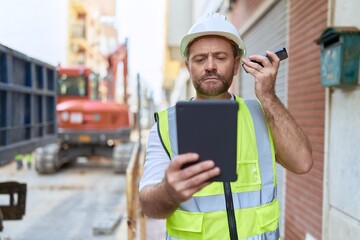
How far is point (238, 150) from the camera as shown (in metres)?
1.77

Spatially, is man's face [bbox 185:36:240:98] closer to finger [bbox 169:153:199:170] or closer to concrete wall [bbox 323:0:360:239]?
finger [bbox 169:153:199:170]

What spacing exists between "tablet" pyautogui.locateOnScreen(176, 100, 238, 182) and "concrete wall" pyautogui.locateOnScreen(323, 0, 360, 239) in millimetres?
1845

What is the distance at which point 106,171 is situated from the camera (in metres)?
13.1

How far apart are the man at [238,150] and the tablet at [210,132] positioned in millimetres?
310

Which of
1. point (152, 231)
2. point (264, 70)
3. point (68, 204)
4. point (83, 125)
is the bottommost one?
point (68, 204)

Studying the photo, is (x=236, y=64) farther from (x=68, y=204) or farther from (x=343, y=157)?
(x=68, y=204)

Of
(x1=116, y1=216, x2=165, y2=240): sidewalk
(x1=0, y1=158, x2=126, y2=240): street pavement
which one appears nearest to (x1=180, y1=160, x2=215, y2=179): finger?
(x1=116, y1=216, x2=165, y2=240): sidewalk

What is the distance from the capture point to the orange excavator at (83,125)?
1230 centimetres

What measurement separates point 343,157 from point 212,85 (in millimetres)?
1735

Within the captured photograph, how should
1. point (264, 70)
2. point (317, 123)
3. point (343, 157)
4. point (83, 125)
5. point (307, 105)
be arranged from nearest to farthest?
point (264, 70) < point (343, 157) < point (317, 123) < point (307, 105) < point (83, 125)

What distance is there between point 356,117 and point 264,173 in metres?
1.45

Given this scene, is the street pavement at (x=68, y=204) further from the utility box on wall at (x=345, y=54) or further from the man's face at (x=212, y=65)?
the man's face at (x=212, y=65)

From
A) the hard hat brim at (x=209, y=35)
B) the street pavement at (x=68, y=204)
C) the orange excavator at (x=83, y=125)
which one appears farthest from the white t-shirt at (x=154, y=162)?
the orange excavator at (x=83, y=125)

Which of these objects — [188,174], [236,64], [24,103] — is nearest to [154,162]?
[188,174]
